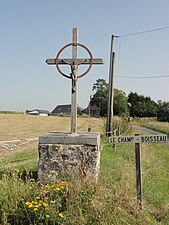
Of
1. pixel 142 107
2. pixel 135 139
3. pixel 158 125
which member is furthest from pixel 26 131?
pixel 142 107

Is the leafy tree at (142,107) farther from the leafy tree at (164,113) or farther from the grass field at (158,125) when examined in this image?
the grass field at (158,125)

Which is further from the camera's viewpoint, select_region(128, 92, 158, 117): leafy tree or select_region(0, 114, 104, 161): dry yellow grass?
select_region(128, 92, 158, 117): leafy tree

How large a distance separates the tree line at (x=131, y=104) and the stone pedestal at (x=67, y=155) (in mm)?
62051

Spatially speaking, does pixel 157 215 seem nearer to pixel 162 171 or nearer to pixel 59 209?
pixel 59 209

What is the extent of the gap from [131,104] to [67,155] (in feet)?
265

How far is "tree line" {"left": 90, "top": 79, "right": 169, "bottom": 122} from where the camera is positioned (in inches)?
2746

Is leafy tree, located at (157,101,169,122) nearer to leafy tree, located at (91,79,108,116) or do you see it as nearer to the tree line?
the tree line

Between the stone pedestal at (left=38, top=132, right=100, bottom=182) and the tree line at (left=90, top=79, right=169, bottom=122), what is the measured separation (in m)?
62.1

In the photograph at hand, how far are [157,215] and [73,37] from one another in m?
3.73

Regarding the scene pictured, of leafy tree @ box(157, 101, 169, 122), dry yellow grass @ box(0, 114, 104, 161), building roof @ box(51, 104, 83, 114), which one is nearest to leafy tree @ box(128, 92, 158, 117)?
leafy tree @ box(157, 101, 169, 122)

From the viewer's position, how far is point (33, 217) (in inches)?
132

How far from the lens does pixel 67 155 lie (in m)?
5.31

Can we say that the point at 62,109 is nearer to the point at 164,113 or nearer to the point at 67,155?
the point at 164,113

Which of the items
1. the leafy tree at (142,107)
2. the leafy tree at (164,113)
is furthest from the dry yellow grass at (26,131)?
the leafy tree at (142,107)
